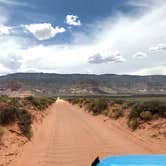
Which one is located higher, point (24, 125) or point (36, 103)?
point (36, 103)

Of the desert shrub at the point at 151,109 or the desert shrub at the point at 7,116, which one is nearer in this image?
the desert shrub at the point at 7,116

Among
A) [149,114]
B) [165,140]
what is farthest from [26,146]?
[149,114]

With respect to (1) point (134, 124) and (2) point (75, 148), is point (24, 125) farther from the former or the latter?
(1) point (134, 124)

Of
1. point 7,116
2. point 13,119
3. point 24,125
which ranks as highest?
point 7,116

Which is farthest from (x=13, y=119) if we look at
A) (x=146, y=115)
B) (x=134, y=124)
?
(x=146, y=115)

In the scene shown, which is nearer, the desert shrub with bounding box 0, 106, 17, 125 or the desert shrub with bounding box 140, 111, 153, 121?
the desert shrub with bounding box 0, 106, 17, 125

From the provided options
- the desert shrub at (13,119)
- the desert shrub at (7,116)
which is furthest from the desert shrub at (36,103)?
the desert shrub at (7,116)

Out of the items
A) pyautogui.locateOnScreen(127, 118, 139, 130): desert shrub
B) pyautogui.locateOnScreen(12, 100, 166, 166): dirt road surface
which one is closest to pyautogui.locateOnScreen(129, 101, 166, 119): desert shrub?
pyautogui.locateOnScreen(127, 118, 139, 130): desert shrub

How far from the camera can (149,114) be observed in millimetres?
22766

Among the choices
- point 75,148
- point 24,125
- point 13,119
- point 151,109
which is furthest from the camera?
point 151,109

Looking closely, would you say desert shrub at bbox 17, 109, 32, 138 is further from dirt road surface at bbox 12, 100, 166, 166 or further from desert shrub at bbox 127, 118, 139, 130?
desert shrub at bbox 127, 118, 139, 130

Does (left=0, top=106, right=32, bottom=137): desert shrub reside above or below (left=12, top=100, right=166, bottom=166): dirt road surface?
above

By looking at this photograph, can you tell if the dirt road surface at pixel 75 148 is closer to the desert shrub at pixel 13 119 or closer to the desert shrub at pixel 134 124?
the desert shrub at pixel 13 119

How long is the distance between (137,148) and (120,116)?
14464 millimetres
